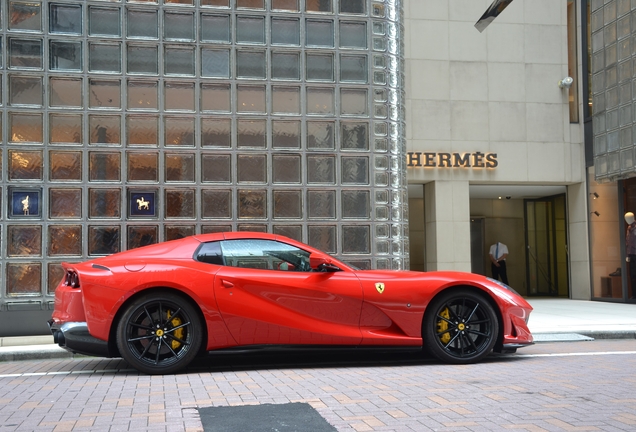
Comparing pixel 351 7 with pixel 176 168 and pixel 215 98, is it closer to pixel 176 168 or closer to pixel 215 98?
pixel 215 98

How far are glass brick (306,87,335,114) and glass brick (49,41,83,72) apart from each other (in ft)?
9.77

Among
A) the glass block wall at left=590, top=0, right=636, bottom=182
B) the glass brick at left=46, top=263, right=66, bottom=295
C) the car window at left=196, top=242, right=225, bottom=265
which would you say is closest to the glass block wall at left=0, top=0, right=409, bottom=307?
the glass brick at left=46, top=263, right=66, bottom=295

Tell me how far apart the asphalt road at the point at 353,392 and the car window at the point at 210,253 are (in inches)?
33.7

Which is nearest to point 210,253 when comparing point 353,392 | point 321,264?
point 321,264

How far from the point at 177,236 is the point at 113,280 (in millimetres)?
3333

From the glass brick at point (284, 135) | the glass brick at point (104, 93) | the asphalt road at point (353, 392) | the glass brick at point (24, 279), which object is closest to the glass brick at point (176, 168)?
the glass brick at point (104, 93)

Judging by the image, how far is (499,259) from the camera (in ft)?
63.8

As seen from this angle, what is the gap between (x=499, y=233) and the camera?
2097cm

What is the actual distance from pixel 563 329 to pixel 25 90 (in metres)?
7.55

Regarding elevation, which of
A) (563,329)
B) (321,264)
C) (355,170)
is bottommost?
(563,329)

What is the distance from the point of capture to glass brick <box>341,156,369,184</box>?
1010 centimetres

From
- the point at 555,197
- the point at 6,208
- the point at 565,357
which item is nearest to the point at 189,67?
the point at 6,208

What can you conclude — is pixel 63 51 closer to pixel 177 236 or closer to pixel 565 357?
pixel 177 236

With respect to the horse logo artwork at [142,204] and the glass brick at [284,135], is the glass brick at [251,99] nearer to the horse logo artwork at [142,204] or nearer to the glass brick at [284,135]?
the glass brick at [284,135]
